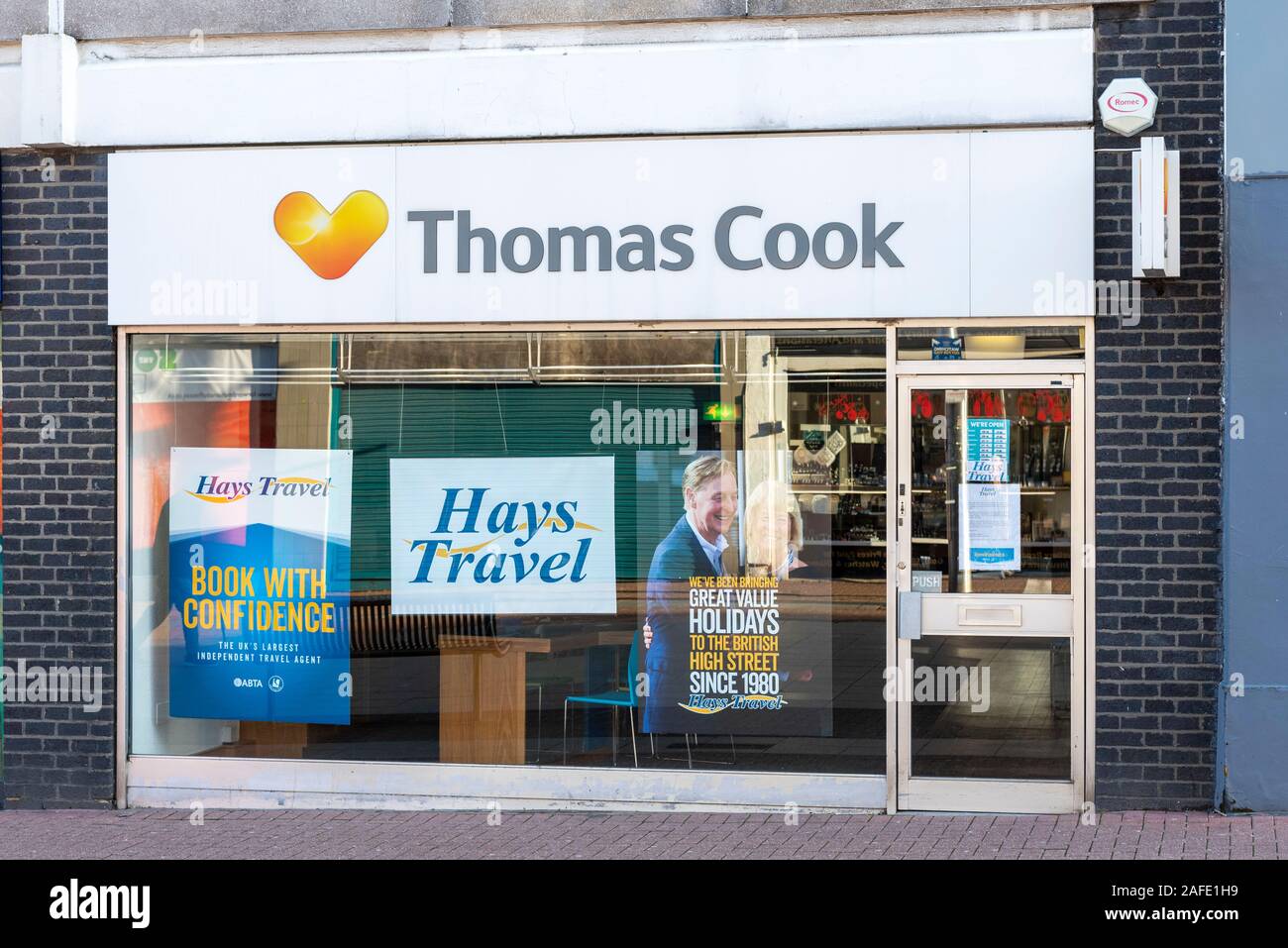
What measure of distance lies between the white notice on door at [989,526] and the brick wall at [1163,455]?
1.49 feet

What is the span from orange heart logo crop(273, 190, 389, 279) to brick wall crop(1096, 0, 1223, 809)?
13.0 feet

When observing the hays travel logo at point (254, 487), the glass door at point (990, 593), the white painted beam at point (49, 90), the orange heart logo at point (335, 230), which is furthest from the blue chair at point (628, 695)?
the white painted beam at point (49, 90)

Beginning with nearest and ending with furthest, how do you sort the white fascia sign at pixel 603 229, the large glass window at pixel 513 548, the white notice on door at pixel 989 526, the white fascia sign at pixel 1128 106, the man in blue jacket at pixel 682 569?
the white fascia sign at pixel 1128 106, the white fascia sign at pixel 603 229, the white notice on door at pixel 989 526, the large glass window at pixel 513 548, the man in blue jacket at pixel 682 569

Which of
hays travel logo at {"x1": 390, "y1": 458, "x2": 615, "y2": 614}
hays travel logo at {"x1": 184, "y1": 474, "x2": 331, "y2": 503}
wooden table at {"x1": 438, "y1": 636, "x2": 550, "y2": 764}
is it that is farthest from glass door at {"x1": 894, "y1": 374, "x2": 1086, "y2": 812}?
hays travel logo at {"x1": 184, "y1": 474, "x2": 331, "y2": 503}

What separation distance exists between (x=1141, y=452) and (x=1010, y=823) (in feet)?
6.73

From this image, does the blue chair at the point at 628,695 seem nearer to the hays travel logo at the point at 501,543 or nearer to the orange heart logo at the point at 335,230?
the hays travel logo at the point at 501,543

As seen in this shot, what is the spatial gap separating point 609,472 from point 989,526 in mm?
2116

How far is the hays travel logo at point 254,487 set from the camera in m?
8.65

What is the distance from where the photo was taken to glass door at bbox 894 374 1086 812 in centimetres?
795

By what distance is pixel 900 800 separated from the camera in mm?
8070

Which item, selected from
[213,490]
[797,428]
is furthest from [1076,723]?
[213,490]

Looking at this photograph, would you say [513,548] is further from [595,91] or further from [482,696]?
[595,91]

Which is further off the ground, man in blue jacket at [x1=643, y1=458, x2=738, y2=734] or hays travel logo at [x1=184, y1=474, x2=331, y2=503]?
hays travel logo at [x1=184, y1=474, x2=331, y2=503]

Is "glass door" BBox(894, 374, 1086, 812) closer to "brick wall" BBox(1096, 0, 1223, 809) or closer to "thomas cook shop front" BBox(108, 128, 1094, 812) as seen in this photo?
"thomas cook shop front" BBox(108, 128, 1094, 812)
